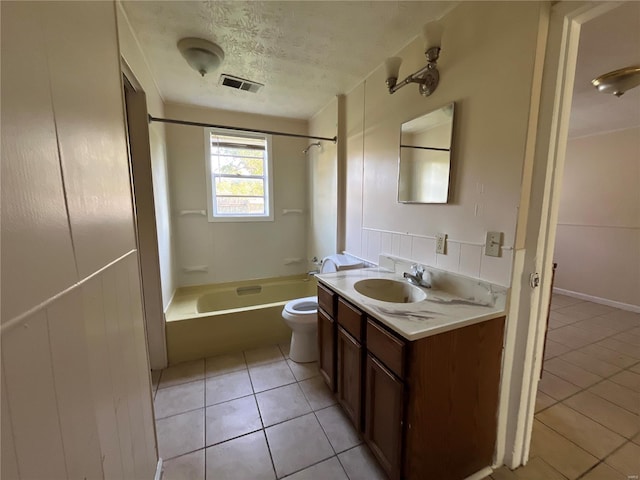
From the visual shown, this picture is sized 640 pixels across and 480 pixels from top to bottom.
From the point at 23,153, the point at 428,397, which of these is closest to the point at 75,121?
the point at 23,153

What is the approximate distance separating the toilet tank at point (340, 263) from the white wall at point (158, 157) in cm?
139

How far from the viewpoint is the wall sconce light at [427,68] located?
1.24 metres

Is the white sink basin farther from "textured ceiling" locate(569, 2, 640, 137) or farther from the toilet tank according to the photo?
"textured ceiling" locate(569, 2, 640, 137)

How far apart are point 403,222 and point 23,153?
171 centimetres

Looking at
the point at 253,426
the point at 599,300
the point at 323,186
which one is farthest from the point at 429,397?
the point at 599,300

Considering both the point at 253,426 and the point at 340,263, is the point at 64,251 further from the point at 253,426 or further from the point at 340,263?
the point at 340,263

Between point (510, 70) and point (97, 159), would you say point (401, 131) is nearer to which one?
point (510, 70)

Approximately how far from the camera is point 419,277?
1.55 m

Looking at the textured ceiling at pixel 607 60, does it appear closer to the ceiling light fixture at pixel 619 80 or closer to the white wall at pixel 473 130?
the ceiling light fixture at pixel 619 80

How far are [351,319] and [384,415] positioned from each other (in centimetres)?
44

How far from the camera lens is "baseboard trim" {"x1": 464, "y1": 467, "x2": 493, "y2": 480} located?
1.22 meters

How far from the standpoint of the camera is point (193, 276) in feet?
9.67

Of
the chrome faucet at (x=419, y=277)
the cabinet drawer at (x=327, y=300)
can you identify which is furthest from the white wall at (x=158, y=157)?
the chrome faucet at (x=419, y=277)

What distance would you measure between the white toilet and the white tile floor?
9cm
